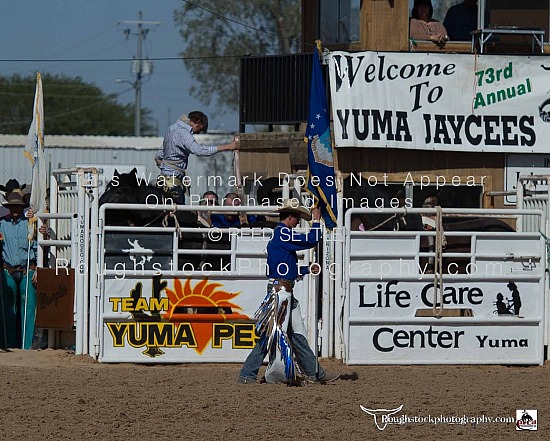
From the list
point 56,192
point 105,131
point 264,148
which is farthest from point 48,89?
point 56,192

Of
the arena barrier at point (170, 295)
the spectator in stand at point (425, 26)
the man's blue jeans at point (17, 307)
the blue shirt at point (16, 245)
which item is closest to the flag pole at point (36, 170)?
the man's blue jeans at point (17, 307)

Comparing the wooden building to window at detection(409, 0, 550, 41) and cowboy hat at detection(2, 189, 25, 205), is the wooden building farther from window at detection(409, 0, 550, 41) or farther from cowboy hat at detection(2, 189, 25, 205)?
cowboy hat at detection(2, 189, 25, 205)

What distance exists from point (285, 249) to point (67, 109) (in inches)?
2646

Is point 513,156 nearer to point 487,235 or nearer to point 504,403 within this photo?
point 487,235

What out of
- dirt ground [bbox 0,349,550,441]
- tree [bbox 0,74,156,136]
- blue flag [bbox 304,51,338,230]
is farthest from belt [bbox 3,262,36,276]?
tree [bbox 0,74,156,136]

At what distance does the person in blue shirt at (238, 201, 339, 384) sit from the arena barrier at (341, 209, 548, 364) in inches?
64.2

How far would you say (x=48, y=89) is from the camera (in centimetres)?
7400

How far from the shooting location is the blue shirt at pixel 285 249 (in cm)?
1024

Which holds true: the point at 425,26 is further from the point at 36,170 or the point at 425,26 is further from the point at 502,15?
the point at 36,170

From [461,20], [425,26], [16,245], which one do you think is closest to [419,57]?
[425,26]

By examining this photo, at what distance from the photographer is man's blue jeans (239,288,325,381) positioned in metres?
10.4

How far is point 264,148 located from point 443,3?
13.0 feet

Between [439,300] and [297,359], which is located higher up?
[439,300]

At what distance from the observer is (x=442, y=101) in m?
15.4
